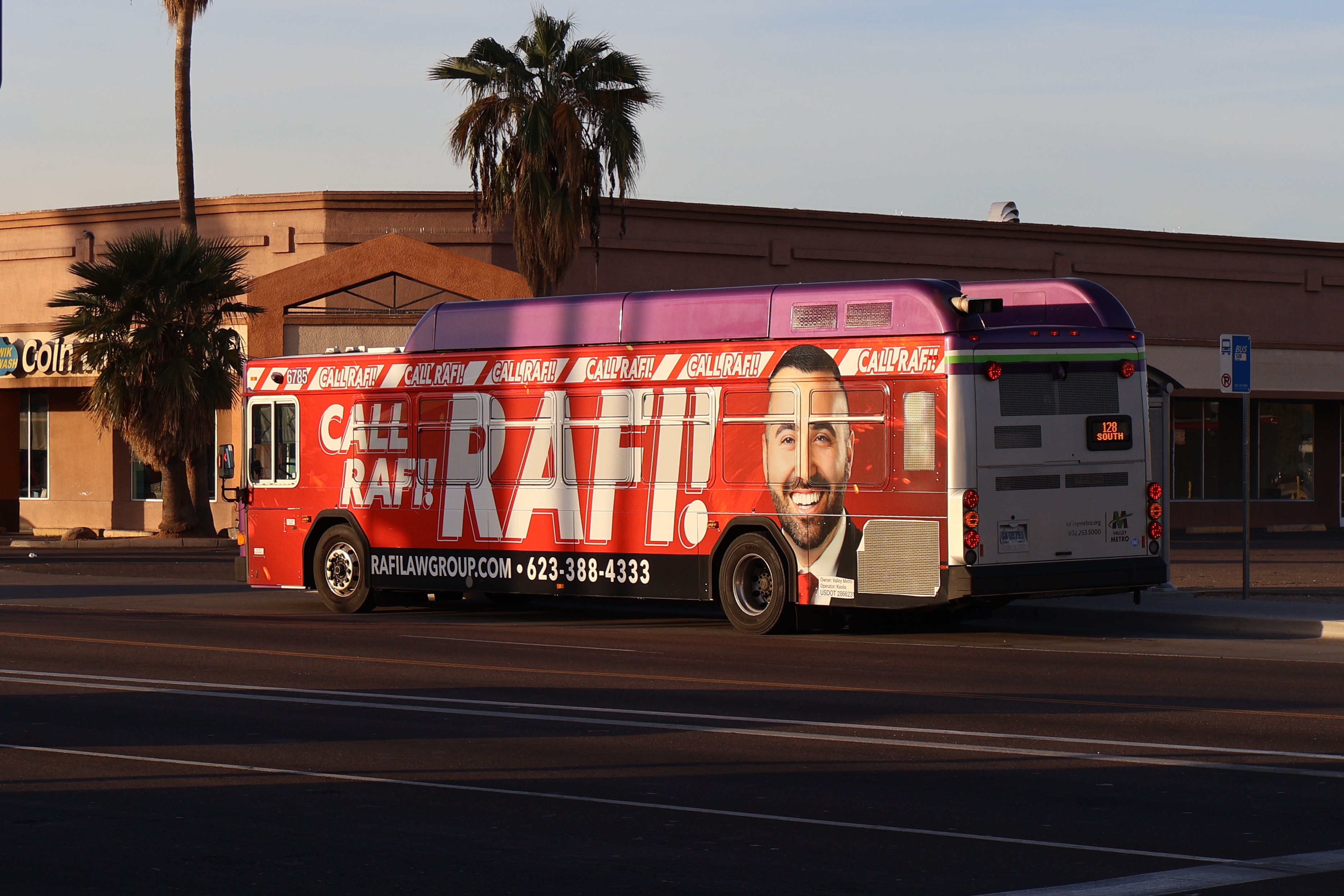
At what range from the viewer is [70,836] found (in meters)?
7.81

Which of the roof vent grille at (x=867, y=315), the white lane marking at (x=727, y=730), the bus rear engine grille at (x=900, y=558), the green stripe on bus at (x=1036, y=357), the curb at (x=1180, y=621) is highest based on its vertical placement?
the roof vent grille at (x=867, y=315)

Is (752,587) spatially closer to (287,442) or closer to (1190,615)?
(1190,615)

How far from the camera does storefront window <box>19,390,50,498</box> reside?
41000 millimetres

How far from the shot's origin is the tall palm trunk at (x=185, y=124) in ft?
120

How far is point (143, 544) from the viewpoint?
114ft

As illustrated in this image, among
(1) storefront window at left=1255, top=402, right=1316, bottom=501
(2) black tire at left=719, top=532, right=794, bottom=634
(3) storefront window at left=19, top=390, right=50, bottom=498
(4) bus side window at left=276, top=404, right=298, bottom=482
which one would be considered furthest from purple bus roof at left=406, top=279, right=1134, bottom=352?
(1) storefront window at left=1255, top=402, right=1316, bottom=501

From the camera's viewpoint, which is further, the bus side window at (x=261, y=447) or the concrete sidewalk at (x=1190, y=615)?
the bus side window at (x=261, y=447)

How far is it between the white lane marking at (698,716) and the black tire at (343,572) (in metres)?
6.79

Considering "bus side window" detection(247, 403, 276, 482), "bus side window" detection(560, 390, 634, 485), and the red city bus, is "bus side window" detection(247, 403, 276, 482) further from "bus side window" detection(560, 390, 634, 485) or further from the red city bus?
"bus side window" detection(560, 390, 634, 485)

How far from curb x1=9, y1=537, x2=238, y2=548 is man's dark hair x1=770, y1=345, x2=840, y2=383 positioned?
19.1 m

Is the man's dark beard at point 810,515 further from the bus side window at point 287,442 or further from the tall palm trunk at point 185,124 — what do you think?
the tall palm trunk at point 185,124

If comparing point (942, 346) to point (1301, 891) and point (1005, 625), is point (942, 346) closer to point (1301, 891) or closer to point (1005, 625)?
point (1005, 625)

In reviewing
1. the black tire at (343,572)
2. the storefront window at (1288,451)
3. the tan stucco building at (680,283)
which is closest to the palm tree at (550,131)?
the tan stucco building at (680,283)

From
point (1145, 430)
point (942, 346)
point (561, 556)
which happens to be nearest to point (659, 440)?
point (561, 556)
